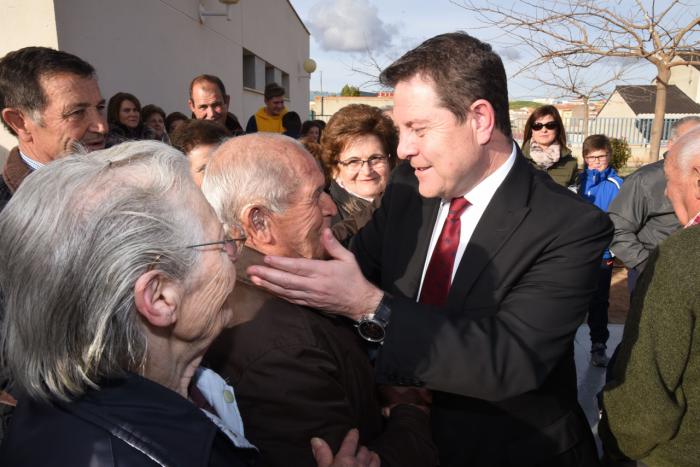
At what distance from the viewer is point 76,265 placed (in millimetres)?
1011

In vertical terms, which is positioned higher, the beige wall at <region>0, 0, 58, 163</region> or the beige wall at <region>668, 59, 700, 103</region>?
the beige wall at <region>668, 59, 700, 103</region>

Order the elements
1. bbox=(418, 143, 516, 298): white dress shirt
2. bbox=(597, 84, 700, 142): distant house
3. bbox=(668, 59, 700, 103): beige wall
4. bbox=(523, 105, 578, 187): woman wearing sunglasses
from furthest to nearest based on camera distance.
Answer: bbox=(668, 59, 700, 103): beige wall < bbox=(597, 84, 700, 142): distant house < bbox=(523, 105, 578, 187): woman wearing sunglasses < bbox=(418, 143, 516, 298): white dress shirt

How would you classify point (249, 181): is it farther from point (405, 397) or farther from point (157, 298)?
point (405, 397)

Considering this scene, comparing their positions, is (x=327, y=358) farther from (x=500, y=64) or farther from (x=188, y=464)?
(x=500, y=64)

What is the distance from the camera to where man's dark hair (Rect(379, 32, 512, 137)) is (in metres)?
1.68

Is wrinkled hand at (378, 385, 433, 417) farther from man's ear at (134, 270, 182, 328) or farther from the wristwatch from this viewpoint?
man's ear at (134, 270, 182, 328)

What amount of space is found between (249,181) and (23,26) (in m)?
4.51

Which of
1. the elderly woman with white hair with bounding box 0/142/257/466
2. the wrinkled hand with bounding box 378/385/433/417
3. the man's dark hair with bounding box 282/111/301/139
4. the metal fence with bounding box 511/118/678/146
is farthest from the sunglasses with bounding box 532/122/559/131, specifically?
the metal fence with bounding box 511/118/678/146

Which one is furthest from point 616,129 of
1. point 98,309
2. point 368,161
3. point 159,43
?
point 98,309

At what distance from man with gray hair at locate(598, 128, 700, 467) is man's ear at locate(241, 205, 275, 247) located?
1.25 meters

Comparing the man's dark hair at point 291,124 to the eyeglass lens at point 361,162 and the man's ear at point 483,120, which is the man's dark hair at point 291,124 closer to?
the eyeglass lens at point 361,162

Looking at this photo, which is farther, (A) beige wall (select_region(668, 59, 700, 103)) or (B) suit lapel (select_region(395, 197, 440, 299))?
(A) beige wall (select_region(668, 59, 700, 103))


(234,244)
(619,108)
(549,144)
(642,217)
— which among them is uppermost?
(619,108)

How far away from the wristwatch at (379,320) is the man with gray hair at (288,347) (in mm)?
96
